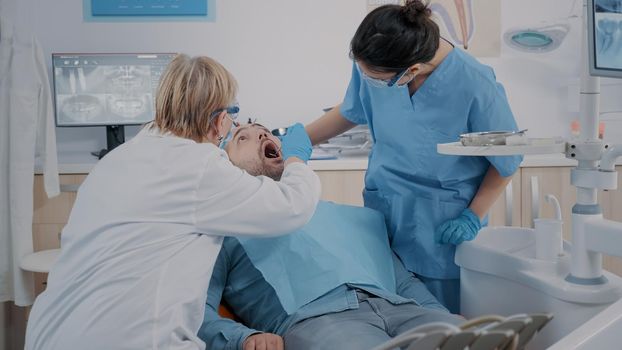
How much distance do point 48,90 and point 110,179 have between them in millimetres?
1692

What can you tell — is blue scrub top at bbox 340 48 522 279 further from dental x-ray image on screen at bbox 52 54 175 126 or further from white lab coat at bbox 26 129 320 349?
dental x-ray image on screen at bbox 52 54 175 126

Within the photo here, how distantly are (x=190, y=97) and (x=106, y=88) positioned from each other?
1799 mm

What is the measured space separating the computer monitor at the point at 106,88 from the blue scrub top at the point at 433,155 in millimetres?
1526

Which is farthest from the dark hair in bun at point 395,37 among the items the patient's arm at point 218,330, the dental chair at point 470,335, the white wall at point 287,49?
the white wall at point 287,49

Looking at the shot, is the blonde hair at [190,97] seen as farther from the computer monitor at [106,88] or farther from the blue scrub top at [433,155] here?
the computer monitor at [106,88]

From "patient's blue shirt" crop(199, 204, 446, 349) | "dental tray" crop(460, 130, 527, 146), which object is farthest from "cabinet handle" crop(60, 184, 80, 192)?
"dental tray" crop(460, 130, 527, 146)

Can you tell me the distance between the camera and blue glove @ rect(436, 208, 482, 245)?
1706 millimetres

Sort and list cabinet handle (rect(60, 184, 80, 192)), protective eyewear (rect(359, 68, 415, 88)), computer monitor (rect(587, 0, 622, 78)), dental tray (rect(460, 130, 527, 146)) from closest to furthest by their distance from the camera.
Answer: computer monitor (rect(587, 0, 622, 78))
dental tray (rect(460, 130, 527, 146))
protective eyewear (rect(359, 68, 415, 88))
cabinet handle (rect(60, 184, 80, 192))

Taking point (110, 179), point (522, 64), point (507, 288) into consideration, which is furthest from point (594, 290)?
point (522, 64)

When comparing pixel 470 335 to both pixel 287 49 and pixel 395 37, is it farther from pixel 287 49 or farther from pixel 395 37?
pixel 287 49

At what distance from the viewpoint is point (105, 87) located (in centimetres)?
307

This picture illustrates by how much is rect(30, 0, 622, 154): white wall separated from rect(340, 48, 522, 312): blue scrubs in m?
1.40

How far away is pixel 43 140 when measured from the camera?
110 inches

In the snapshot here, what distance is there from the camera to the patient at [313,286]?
146 cm
